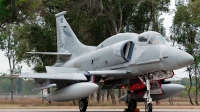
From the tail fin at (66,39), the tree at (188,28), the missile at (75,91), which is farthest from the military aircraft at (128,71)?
the tree at (188,28)

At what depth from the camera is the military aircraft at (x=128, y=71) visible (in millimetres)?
17438

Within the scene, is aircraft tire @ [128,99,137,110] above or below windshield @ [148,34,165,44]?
below

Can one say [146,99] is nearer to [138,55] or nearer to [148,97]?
[148,97]

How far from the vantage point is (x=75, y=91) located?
1808cm

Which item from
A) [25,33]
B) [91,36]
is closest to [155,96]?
[91,36]

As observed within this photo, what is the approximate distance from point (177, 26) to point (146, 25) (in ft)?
8.30

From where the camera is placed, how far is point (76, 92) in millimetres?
18016

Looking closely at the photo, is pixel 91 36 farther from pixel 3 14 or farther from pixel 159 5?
pixel 3 14

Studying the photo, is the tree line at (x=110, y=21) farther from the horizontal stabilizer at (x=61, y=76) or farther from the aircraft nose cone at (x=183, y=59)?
the aircraft nose cone at (x=183, y=59)

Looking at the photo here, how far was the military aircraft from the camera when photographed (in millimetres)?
17438

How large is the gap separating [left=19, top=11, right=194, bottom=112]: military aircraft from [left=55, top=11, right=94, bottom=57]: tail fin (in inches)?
84.0

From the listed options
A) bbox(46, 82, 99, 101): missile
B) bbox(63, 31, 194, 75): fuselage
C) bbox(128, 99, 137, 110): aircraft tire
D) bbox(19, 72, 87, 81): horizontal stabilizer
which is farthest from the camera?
bbox(128, 99, 137, 110): aircraft tire

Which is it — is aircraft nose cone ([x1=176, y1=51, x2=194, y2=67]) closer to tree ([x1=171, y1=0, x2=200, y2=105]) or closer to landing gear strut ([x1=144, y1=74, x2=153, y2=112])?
landing gear strut ([x1=144, y1=74, x2=153, y2=112])

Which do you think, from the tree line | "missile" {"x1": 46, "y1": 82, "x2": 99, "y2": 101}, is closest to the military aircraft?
"missile" {"x1": 46, "y1": 82, "x2": 99, "y2": 101}
